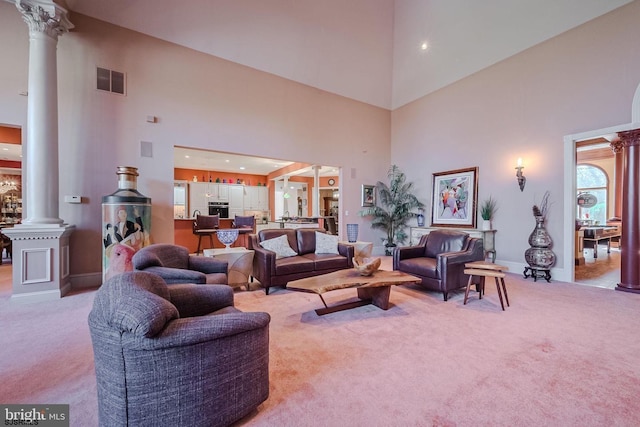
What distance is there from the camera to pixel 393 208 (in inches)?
280

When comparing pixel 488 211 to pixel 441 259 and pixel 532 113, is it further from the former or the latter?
A: pixel 441 259

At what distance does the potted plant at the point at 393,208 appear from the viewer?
6.86m

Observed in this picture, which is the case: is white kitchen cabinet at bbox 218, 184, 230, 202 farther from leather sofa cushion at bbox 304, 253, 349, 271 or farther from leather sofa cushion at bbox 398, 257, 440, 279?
leather sofa cushion at bbox 398, 257, 440, 279

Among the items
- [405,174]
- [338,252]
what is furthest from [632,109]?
[338,252]

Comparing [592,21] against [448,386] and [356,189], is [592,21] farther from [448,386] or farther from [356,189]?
[448,386]

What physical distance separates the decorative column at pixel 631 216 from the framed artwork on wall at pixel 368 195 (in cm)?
451

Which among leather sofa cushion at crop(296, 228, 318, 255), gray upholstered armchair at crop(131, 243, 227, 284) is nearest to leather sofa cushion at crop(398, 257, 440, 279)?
leather sofa cushion at crop(296, 228, 318, 255)

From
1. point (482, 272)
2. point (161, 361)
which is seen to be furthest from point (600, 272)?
point (161, 361)

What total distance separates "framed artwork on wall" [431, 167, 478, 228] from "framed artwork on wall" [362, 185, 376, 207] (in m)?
1.56

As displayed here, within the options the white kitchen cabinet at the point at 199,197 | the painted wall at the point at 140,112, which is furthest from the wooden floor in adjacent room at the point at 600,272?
the white kitchen cabinet at the point at 199,197

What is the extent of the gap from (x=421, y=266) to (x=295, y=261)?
1822 millimetres

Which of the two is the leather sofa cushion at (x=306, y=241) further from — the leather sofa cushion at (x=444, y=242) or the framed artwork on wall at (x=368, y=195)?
the framed artwork on wall at (x=368, y=195)

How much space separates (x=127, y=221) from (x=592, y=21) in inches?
303

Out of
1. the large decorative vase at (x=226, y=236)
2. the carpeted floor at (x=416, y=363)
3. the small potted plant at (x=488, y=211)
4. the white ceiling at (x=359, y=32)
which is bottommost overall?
the carpeted floor at (x=416, y=363)
